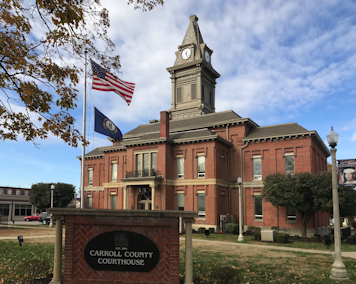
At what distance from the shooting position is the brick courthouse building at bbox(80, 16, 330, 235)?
33.3 m

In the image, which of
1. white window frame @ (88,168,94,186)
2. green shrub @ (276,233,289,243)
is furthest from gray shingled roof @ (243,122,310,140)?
white window frame @ (88,168,94,186)

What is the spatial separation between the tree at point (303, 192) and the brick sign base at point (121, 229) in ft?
69.6

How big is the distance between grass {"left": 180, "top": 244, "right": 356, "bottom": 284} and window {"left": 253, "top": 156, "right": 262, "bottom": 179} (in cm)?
1883

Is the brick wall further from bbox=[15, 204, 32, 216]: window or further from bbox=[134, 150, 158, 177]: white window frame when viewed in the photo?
bbox=[15, 204, 32, 216]: window

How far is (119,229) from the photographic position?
8.95 meters

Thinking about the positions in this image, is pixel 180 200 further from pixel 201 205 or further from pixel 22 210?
pixel 22 210

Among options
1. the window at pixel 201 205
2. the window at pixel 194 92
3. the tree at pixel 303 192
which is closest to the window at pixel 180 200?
the window at pixel 201 205

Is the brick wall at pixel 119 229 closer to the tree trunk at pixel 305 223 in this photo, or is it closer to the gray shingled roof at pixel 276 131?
the tree trunk at pixel 305 223

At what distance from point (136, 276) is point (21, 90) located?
7337 millimetres

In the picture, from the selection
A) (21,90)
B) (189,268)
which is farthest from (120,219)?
(21,90)

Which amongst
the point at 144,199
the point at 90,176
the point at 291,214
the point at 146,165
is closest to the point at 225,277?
the point at 291,214

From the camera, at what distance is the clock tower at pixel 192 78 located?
48844 mm

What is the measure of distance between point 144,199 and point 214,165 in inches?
403

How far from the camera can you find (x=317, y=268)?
44.1 feet
